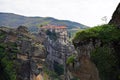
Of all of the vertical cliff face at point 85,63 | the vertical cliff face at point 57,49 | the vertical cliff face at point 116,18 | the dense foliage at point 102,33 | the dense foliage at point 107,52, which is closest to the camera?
the dense foliage at point 107,52

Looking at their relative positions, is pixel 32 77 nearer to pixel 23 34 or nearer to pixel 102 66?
pixel 23 34

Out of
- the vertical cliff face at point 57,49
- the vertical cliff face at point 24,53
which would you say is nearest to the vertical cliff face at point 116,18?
the vertical cliff face at point 24,53

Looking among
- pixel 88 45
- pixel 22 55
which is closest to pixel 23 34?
pixel 22 55

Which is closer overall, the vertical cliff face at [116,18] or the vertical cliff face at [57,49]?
the vertical cliff face at [116,18]

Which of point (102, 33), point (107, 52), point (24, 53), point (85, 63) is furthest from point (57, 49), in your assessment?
point (107, 52)

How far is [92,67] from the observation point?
34750mm

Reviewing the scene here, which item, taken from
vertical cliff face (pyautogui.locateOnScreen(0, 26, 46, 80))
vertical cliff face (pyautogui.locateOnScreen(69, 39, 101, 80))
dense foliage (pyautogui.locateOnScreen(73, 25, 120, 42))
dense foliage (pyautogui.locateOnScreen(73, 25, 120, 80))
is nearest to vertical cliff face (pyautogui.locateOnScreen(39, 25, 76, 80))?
vertical cliff face (pyautogui.locateOnScreen(0, 26, 46, 80))

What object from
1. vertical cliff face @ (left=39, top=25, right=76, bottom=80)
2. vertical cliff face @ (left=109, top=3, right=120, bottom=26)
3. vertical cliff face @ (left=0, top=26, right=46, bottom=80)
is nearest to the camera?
vertical cliff face @ (left=109, top=3, right=120, bottom=26)

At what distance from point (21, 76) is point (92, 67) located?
45239 millimetres

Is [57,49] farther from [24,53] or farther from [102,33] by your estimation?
[102,33]

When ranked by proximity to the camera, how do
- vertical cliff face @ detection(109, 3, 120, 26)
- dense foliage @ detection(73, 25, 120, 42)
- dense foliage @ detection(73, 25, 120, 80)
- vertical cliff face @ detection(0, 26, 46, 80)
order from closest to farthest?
dense foliage @ detection(73, 25, 120, 80), dense foliage @ detection(73, 25, 120, 42), vertical cliff face @ detection(109, 3, 120, 26), vertical cliff face @ detection(0, 26, 46, 80)

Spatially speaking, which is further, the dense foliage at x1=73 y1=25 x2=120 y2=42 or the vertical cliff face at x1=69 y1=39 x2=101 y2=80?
the vertical cliff face at x1=69 y1=39 x2=101 y2=80

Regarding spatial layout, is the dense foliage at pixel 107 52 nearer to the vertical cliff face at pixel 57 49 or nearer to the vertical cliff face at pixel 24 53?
the vertical cliff face at pixel 24 53

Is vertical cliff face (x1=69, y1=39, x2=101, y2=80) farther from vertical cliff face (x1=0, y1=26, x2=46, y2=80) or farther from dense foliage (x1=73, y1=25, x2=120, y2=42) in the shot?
vertical cliff face (x1=0, y1=26, x2=46, y2=80)
